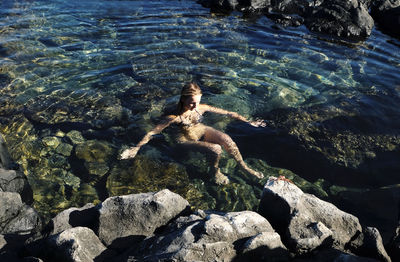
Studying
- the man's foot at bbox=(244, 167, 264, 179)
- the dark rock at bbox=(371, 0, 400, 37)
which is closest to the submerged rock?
the man's foot at bbox=(244, 167, 264, 179)

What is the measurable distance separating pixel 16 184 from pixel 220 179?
340cm

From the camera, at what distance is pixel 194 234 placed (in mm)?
3533

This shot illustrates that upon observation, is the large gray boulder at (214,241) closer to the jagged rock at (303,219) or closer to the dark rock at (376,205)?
the jagged rock at (303,219)

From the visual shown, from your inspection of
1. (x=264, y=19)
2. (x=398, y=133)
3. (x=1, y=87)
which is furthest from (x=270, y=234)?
(x=264, y=19)

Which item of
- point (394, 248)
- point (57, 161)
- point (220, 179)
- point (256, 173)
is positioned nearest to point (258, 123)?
point (256, 173)

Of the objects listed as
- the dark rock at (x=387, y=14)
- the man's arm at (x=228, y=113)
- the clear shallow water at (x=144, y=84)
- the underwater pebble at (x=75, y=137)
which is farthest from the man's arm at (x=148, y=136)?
the dark rock at (x=387, y=14)

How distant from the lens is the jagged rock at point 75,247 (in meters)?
3.50

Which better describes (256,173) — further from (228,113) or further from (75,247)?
(75,247)

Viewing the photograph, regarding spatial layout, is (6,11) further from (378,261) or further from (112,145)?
(378,261)

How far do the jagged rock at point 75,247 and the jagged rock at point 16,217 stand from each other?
1224mm

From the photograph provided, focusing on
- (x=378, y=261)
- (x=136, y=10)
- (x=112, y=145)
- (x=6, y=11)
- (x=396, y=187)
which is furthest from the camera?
(x=136, y=10)

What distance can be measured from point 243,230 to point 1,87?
7.64 m

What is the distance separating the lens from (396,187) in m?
5.71

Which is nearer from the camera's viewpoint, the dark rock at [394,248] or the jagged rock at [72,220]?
the dark rock at [394,248]
